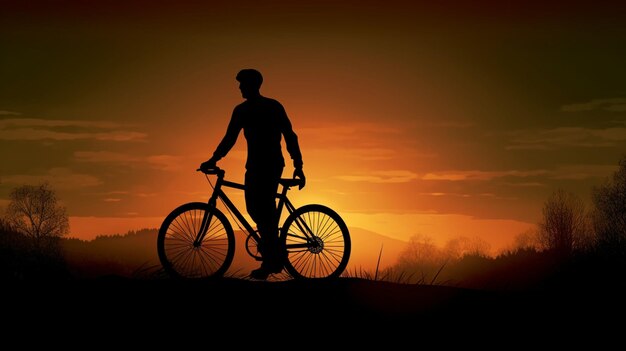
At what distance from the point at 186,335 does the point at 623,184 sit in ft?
135

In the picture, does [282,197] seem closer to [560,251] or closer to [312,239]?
[312,239]

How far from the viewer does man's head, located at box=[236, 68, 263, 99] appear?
475 inches

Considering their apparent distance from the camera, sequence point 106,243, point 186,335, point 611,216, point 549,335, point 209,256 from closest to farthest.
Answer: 1. point 186,335
2. point 549,335
3. point 209,256
4. point 611,216
5. point 106,243

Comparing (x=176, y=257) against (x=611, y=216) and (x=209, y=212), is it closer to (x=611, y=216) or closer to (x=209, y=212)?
(x=209, y=212)

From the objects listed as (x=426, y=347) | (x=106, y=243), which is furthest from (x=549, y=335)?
(x=106, y=243)

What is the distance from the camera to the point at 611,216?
143 ft

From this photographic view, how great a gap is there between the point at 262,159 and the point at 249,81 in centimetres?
140

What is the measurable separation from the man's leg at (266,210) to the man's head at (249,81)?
140cm

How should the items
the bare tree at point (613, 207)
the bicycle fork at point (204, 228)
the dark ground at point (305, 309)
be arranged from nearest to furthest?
1. the dark ground at point (305, 309)
2. the bicycle fork at point (204, 228)
3. the bare tree at point (613, 207)

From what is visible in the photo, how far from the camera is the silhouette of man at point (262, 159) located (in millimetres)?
12148

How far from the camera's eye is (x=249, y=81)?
477 inches

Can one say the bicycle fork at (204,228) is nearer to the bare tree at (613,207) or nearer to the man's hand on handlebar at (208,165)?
the man's hand on handlebar at (208,165)

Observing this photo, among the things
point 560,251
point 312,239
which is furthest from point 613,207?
point 312,239

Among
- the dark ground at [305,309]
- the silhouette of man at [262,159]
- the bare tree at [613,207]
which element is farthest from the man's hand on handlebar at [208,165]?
the bare tree at [613,207]
